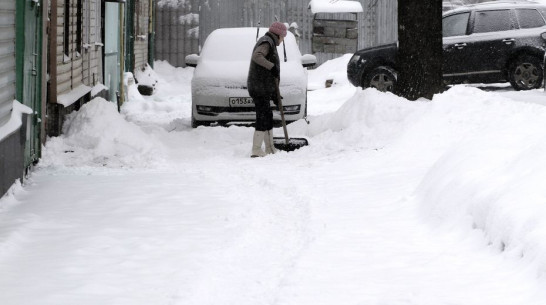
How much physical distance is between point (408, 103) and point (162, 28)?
1719 cm

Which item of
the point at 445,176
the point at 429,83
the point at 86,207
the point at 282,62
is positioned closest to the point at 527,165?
the point at 445,176

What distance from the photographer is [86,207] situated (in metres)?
9.27

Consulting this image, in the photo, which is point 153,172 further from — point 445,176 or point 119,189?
point 445,176

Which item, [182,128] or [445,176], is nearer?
[445,176]

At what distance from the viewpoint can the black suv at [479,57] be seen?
67.1 ft

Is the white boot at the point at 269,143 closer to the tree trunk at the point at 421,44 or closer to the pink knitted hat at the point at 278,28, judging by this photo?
the pink knitted hat at the point at 278,28

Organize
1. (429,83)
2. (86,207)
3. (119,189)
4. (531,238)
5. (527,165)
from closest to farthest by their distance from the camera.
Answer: (531,238), (527,165), (86,207), (119,189), (429,83)

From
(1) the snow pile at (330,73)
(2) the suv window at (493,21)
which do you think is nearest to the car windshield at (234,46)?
(2) the suv window at (493,21)

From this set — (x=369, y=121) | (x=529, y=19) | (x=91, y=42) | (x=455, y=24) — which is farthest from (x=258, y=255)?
(x=529, y=19)

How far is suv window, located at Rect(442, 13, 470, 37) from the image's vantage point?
20.8m

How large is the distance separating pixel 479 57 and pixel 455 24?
84 cm

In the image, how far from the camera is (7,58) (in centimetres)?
1011

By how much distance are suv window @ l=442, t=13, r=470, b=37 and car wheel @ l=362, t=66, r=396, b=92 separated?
4.38ft

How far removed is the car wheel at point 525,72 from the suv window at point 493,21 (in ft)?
2.46
